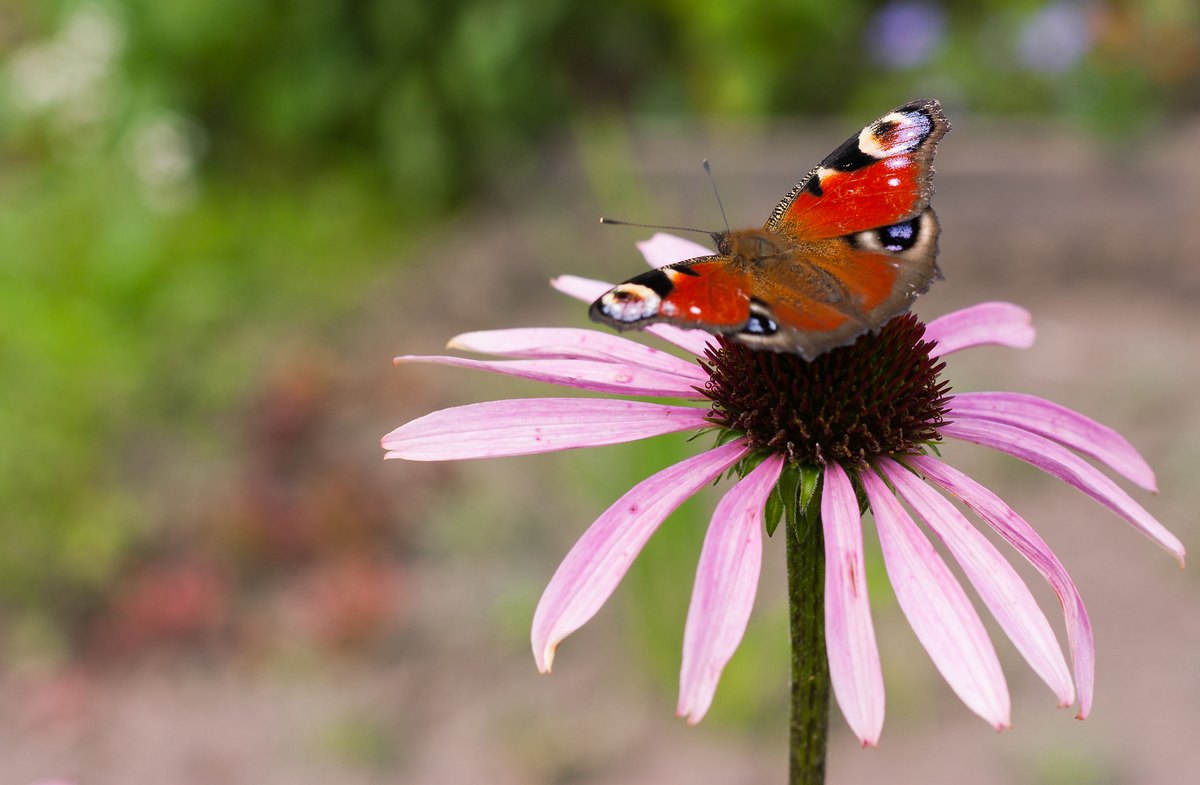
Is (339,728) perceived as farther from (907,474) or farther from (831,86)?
(831,86)

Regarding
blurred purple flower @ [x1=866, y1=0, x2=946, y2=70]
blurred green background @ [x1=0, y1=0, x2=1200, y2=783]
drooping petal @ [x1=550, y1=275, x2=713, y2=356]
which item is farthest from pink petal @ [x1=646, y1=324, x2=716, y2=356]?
blurred purple flower @ [x1=866, y1=0, x2=946, y2=70]

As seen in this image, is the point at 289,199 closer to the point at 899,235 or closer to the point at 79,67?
the point at 79,67

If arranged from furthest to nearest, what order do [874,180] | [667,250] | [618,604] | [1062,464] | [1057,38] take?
[1057,38]
[618,604]
[667,250]
[874,180]
[1062,464]

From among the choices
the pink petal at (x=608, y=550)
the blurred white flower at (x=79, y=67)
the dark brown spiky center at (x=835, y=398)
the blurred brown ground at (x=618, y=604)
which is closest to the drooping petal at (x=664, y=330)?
the dark brown spiky center at (x=835, y=398)

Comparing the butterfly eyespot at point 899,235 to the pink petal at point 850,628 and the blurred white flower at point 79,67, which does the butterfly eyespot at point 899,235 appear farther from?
the blurred white flower at point 79,67

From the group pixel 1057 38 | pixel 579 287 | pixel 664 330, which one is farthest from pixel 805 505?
pixel 1057 38

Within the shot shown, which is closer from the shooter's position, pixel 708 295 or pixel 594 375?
pixel 708 295
